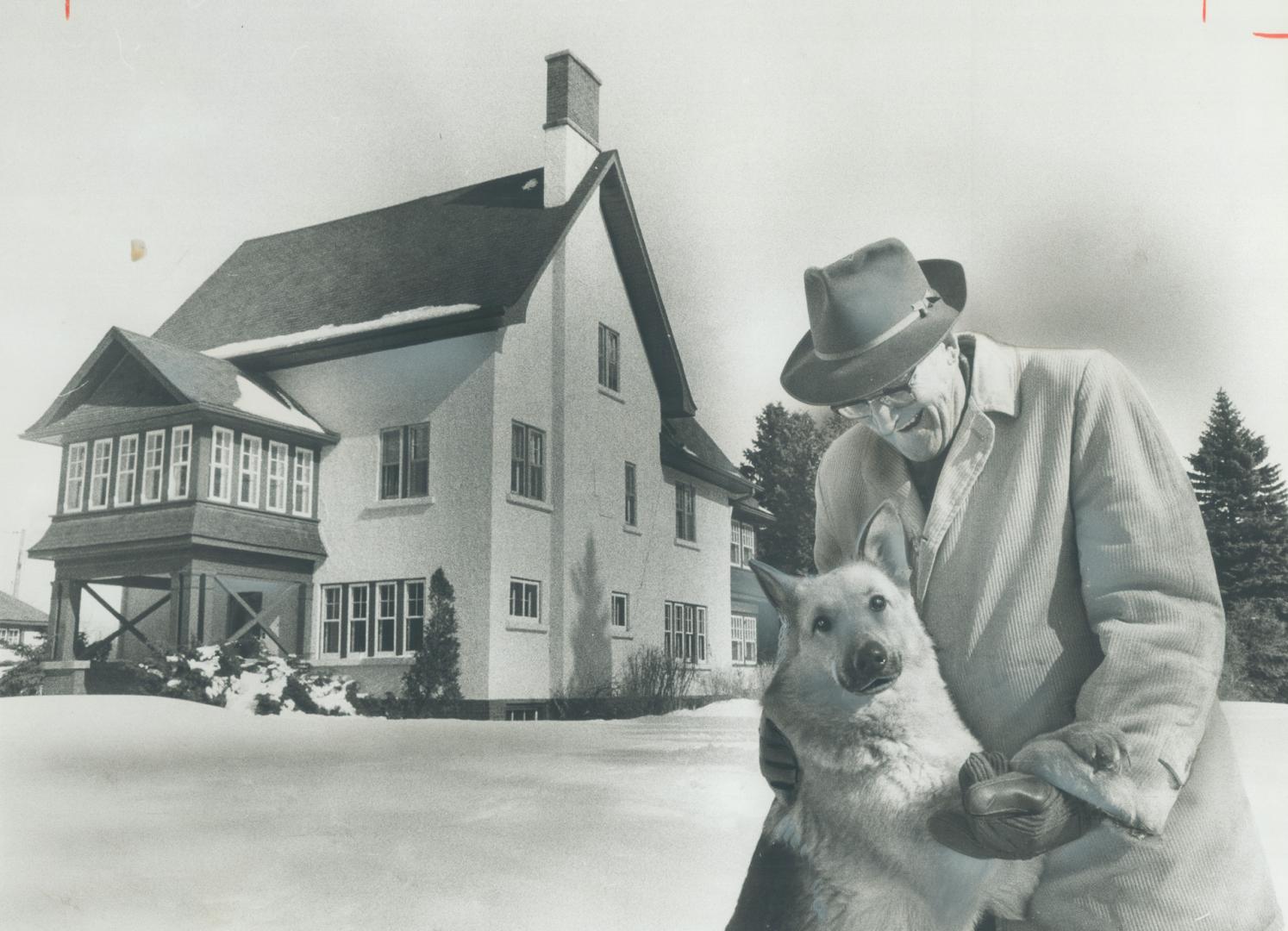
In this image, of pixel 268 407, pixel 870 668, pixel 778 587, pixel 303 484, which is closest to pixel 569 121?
pixel 268 407

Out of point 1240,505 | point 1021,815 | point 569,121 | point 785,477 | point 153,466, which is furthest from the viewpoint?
point 569,121

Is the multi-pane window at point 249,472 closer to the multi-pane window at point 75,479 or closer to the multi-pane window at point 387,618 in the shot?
the multi-pane window at point 387,618

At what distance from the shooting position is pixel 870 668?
2738 millimetres

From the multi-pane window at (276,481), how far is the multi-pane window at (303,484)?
0.14ft

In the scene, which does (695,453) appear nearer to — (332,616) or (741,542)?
(741,542)

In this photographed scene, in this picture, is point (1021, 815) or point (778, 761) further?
point (778, 761)

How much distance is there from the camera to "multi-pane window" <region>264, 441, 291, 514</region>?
416 centimetres

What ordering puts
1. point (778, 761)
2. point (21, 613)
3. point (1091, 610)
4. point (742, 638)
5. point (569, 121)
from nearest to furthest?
1. point (1091, 610)
2. point (778, 761)
3. point (742, 638)
4. point (21, 613)
5. point (569, 121)

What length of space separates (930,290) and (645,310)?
146 centimetres

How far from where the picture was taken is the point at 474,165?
14.6 feet

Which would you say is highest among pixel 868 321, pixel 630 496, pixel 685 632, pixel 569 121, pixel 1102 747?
pixel 569 121

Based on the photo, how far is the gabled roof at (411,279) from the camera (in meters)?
4.25

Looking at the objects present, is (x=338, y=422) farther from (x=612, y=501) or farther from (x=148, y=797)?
Answer: (x=148, y=797)

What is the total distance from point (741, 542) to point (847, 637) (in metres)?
1.09
